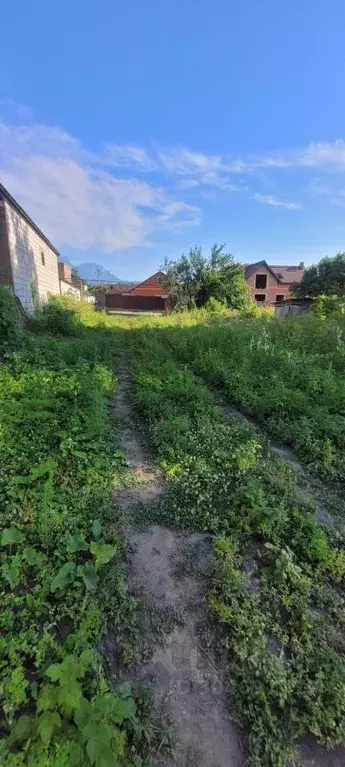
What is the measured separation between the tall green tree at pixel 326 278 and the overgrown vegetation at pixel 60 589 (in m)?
26.0

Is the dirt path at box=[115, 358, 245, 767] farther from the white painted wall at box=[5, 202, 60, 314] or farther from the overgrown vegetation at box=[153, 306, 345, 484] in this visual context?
the white painted wall at box=[5, 202, 60, 314]

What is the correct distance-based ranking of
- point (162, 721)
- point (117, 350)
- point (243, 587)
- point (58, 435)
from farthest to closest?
point (117, 350)
point (58, 435)
point (243, 587)
point (162, 721)

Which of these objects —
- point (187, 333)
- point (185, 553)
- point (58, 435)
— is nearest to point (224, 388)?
point (58, 435)

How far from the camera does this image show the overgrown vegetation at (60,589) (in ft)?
4.33

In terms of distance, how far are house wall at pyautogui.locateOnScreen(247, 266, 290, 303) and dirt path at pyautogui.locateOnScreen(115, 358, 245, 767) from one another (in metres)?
37.9

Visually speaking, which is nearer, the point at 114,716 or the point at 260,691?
the point at 114,716

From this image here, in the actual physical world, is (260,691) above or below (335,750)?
above

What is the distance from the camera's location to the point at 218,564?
2.19m

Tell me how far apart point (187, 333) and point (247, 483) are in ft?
23.0

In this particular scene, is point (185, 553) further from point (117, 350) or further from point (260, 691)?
point (117, 350)

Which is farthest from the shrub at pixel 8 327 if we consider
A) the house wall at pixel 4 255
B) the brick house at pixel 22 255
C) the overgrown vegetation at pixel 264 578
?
the overgrown vegetation at pixel 264 578

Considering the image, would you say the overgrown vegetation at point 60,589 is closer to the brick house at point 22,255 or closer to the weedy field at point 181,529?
the weedy field at point 181,529

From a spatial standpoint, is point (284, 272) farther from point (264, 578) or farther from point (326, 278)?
point (264, 578)

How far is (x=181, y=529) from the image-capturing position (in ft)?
8.54
